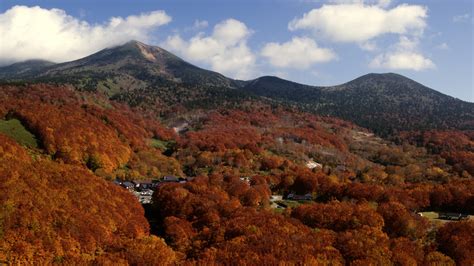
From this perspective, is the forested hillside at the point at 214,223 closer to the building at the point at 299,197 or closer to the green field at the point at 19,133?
the building at the point at 299,197

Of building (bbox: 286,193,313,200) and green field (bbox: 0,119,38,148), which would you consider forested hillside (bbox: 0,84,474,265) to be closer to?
building (bbox: 286,193,313,200)

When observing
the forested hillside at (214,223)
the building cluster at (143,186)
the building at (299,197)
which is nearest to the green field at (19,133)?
the forested hillside at (214,223)

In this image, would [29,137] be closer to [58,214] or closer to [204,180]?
[204,180]

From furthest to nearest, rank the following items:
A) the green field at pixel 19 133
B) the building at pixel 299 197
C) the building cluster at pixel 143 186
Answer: the green field at pixel 19 133
the building cluster at pixel 143 186
the building at pixel 299 197

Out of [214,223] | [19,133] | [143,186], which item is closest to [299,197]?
[214,223]

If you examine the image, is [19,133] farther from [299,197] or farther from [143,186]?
[299,197]

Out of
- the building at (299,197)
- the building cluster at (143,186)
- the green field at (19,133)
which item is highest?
the green field at (19,133)

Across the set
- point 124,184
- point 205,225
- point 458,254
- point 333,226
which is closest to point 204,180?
point 124,184

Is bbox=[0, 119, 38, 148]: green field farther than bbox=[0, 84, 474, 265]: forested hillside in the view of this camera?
Yes

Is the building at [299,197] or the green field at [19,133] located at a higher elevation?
the green field at [19,133]

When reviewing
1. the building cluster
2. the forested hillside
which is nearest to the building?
the forested hillside
